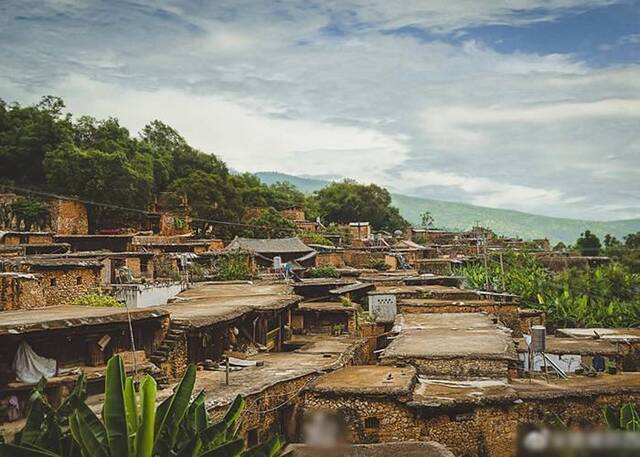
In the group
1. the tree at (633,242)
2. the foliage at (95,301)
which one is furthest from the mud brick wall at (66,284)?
the tree at (633,242)

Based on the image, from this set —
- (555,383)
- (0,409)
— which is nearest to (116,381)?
(0,409)

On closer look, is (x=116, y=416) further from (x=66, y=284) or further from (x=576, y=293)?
(x=576, y=293)

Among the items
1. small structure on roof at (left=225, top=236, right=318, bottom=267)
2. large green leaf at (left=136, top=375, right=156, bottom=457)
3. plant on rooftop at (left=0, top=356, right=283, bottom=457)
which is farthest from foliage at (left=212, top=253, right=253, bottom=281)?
large green leaf at (left=136, top=375, right=156, bottom=457)

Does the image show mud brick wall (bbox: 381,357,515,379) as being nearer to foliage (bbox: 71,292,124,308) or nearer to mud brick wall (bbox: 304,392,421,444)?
Answer: mud brick wall (bbox: 304,392,421,444)

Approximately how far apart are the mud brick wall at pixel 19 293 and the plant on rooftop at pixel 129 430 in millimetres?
9241

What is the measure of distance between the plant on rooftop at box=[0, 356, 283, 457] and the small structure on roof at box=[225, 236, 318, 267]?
1133 inches

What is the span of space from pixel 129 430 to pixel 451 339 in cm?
1215

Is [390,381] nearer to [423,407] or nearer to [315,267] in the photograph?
[423,407]

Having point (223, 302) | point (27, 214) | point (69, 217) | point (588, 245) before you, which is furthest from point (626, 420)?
point (588, 245)

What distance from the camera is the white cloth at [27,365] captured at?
38.4ft

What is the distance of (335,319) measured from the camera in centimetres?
2511

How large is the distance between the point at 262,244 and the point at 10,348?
2638 cm

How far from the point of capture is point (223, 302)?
2053 cm

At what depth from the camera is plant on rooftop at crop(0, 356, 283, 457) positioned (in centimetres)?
595
